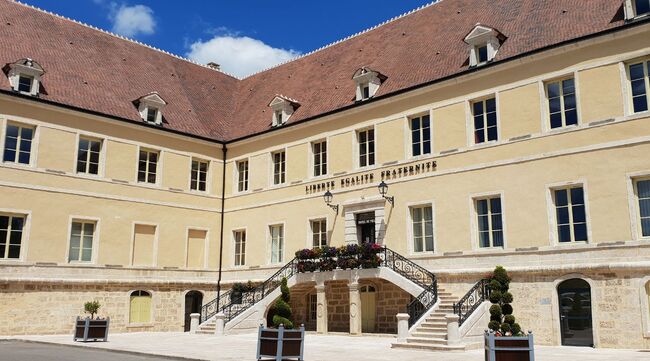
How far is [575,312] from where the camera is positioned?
672 inches

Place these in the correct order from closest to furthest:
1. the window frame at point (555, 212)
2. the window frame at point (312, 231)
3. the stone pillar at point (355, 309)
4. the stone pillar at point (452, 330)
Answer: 1. the stone pillar at point (452, 330)
2. the window frame at point (555, 212)
3. the stone pillar at point (355, 309)
4. the window frame at point (312, 231)

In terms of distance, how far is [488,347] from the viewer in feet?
36.7

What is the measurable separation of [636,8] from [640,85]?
2.29 meters

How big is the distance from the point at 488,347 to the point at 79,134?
62.1 feet

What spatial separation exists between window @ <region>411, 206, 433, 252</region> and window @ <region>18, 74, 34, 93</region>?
49.1 ft

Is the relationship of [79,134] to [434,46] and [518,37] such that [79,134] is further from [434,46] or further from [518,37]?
[518,37]

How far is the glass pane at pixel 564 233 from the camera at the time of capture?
17.7 metres

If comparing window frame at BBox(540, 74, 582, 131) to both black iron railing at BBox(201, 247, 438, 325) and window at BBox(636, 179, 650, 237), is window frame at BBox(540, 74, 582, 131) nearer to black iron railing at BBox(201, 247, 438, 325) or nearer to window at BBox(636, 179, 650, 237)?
window at BBox(636, 179, 650, 237)

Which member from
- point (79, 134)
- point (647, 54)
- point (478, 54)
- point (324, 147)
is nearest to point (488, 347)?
point (647, 54)

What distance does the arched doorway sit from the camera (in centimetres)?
2688

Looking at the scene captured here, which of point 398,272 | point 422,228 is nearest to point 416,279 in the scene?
point 398,272

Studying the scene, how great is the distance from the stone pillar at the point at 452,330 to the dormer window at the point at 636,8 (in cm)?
975

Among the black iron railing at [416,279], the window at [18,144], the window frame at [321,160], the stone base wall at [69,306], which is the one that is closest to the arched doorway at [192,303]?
the stone base wall at [69,306]

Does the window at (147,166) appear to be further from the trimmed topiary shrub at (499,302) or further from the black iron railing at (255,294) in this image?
the trimmed topiary shrub at (499,302)
